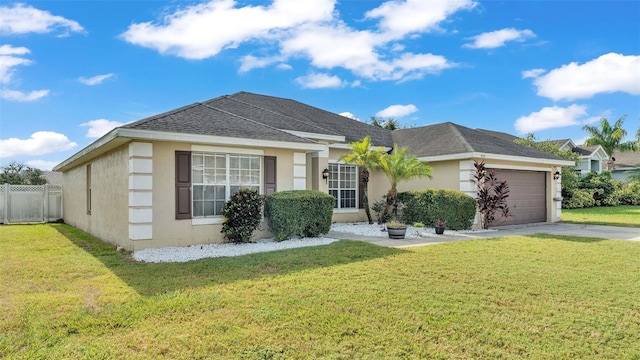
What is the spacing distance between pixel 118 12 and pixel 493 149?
1392 cm

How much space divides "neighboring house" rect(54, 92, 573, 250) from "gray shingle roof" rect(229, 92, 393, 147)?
4.9 inches

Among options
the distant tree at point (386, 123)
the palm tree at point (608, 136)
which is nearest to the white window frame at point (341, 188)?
the distant tree at point (386, 123)

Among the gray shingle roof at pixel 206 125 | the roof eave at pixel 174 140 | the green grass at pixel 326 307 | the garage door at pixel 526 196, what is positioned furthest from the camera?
the garage door at pixel 526 196

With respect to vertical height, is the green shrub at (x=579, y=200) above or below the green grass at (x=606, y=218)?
above

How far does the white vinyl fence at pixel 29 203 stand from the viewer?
19.4m

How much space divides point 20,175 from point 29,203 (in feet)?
45.9

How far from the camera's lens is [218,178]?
10289 millimetres

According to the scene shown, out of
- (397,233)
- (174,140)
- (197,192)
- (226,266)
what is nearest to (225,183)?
(197,192)

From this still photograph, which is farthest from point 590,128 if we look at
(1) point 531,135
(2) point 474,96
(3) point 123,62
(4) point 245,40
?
(3) point 123,62

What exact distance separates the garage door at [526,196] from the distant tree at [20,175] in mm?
33328

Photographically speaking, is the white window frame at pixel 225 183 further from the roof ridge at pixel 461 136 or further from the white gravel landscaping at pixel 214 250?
the roof ridge at pixel 461 136

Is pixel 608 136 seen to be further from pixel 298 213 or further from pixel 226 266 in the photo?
pixel 226 266

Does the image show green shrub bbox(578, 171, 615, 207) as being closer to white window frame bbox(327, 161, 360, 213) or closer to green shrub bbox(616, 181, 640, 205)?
green shrub bbox(616, 181, 640, 205)

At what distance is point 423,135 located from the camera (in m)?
18.6
